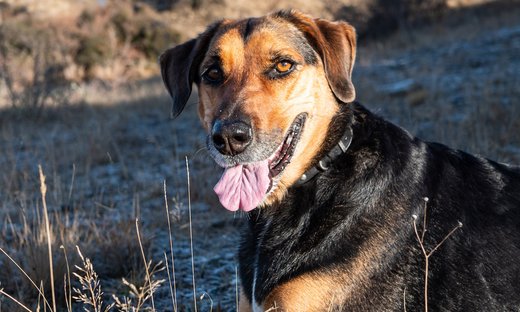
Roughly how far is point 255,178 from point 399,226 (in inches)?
32.5

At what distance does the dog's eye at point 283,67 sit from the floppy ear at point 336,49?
0.67 feet

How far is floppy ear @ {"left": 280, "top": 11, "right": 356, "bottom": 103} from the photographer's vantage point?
3285 millimetres

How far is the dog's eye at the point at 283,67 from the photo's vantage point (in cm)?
341

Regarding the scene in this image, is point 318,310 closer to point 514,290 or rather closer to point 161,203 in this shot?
point 514,290

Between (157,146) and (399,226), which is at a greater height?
(399,226)

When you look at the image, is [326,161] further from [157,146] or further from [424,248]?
[157,146]

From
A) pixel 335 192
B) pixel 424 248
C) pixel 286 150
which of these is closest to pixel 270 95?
pixel 286 150

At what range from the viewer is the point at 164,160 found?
8.11 meters

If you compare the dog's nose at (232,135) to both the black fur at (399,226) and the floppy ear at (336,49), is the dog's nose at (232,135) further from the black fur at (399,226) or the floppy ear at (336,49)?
the floppy ear at (336,49)

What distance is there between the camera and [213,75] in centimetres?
360

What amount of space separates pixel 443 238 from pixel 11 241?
142 inches

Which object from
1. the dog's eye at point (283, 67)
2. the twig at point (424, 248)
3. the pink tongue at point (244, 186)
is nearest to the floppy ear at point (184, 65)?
the dog's eye at point (283, 67)

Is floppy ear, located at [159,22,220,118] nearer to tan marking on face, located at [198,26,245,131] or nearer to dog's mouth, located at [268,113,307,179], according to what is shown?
tan marking on face, located at [198,26,245,131]

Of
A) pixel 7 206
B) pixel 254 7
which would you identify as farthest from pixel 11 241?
pixel 254 7
